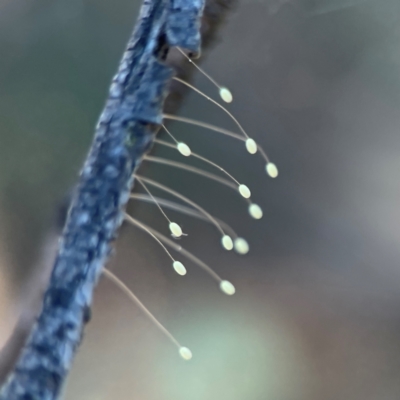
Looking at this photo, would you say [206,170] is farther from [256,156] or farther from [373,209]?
[373,209]

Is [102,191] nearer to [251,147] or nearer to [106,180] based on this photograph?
[106,180]

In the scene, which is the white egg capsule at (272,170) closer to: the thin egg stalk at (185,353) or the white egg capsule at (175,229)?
the white egg capsule at (175,229)

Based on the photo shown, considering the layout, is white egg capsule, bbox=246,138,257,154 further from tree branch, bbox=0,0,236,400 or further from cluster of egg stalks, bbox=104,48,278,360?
tree branch, bbox=0,0,236,400

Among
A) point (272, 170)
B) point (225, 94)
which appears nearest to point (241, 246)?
point (272, 170)

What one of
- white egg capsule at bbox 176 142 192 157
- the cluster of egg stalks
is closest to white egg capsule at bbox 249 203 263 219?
the cluster of egg stalks

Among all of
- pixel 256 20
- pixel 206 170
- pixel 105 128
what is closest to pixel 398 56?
pixel 256 20

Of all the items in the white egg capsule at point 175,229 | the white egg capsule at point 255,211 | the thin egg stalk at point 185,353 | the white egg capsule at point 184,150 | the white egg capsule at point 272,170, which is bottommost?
the thin egg stalk at point 185,353

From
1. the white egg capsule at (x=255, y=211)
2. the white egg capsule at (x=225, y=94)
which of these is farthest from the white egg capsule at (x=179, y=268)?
the white egg capsule at (x=225, y=94)
